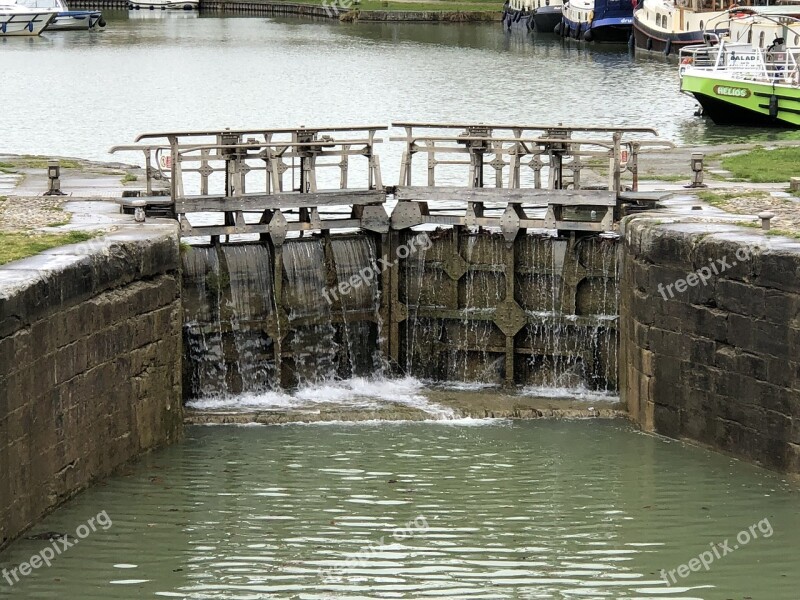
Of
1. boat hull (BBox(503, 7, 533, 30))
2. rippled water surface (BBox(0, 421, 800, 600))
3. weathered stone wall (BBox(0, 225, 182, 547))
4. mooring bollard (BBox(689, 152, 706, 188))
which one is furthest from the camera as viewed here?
boat hull (BBox(503, 7, 533, 30))

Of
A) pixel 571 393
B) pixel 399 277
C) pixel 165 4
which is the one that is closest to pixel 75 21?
pixel 165 4

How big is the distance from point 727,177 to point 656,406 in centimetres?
672

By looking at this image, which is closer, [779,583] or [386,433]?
[779,583]

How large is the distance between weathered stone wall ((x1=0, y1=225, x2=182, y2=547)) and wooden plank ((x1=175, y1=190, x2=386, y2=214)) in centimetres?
181

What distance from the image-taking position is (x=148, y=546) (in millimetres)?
16234

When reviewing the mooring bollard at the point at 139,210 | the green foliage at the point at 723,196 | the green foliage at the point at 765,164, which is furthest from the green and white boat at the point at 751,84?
the mooring bollard at the point at 139,210

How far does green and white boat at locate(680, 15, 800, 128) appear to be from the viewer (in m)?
45.0

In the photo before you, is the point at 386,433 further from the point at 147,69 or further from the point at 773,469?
the point at 147,69

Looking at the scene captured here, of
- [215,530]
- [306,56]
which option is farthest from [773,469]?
[306,56]

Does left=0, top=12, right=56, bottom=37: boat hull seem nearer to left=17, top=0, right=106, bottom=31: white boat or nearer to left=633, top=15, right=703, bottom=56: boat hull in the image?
left=17, top=0, right=106, bottom=31: white boat

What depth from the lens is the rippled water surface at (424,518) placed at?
50.6ft

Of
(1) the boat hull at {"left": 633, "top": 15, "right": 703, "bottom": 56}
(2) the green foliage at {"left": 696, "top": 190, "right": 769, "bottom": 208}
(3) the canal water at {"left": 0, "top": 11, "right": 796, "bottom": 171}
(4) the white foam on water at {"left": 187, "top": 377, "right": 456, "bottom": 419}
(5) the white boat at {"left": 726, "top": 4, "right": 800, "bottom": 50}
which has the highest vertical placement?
(5) the white boat at {"left": 726, "top": 4, "right": 800, "bottom": 50}

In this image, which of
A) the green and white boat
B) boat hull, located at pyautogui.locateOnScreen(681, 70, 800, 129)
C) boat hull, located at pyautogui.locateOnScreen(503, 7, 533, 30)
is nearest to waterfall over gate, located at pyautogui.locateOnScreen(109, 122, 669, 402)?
boat hull, located at pyautogui.locateOnScreen(681, 70, 800, 129)

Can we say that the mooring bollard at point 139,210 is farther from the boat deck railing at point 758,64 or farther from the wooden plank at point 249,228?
the boat deck railing at point 758,64
